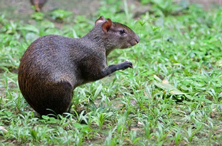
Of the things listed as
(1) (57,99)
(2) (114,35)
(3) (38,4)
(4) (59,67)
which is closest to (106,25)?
(2) (114,35)

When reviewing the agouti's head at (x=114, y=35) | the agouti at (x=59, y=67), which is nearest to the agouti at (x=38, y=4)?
the agouti's head at (x=114, y=35)

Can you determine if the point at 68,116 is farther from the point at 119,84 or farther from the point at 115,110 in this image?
the point at 119,84

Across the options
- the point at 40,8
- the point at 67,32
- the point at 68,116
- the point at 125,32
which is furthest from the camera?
the point at 40,8

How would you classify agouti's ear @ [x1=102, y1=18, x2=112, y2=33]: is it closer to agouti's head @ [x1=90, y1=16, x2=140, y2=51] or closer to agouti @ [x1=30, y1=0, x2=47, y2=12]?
agouti's head @ [x1=90, y1=16, x2=140, y2=51]

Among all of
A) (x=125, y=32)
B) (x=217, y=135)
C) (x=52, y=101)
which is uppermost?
(x=125, y=32)

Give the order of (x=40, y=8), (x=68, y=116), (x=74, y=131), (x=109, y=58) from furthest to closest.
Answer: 1. (x=40, y=8)
2. (x=109, y=58)
3. (x=68, y=116)
4. (x=74, y=131)

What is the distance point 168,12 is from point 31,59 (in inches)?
207

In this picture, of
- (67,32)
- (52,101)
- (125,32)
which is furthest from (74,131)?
(67,32)

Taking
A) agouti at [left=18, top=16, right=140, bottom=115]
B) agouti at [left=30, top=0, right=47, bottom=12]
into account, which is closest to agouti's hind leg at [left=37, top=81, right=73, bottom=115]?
agouti at [left=18, top=16, right=140, bottom=115]

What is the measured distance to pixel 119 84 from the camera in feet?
18.9

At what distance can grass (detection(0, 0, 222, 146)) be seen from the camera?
4270 mm

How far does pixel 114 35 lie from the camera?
208 inches

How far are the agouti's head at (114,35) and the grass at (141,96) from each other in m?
0.51

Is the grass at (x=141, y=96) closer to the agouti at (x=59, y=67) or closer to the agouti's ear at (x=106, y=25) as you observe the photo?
the agouti at (x=59, y=67)
